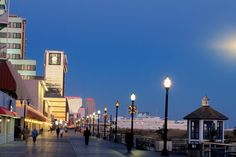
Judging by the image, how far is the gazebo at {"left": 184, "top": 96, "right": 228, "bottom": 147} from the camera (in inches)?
1467

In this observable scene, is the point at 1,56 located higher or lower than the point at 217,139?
higher

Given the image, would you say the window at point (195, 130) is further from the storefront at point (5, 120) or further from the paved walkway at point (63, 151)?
the storefront at point (5, 120)

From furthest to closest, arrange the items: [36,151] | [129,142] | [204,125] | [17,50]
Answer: [17,50] → [129,142] → [204,125] → [36,151]

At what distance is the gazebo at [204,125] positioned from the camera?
→ 3725 centimetres

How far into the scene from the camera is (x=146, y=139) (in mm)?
46781

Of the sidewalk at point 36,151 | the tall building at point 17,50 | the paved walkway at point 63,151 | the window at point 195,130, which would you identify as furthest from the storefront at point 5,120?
the tall building at point 17,50

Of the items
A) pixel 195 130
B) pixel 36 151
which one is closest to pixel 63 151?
pixel 36 151

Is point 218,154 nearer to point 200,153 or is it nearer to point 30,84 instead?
point 200,153

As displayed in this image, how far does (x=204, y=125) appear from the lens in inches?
1496

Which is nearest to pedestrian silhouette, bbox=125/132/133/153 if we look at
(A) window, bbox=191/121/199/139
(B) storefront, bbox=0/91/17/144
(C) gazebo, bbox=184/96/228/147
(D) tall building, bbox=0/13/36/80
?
(C) gazebo, bbox=184/96/228/147

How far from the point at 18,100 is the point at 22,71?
10596 cm

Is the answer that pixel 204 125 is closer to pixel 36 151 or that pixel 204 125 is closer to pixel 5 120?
pixel 36 151

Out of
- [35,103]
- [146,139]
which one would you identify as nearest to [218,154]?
[146,139]

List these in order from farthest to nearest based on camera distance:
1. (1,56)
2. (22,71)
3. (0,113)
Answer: (22,71) < (1,56) < (0,113)
